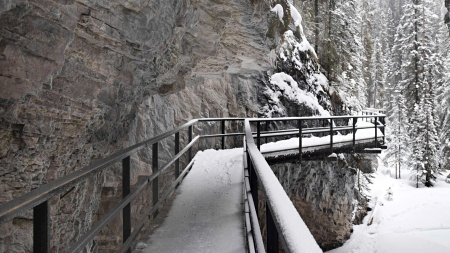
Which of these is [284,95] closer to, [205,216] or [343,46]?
[343,46]

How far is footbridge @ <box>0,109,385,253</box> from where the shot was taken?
1375 millimetres

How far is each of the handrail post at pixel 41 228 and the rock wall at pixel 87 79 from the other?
3.01 metres

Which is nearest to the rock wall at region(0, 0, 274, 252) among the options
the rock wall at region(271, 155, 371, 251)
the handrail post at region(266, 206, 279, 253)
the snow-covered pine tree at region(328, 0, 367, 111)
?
the handrail post at region(266, 206, 279, 253)

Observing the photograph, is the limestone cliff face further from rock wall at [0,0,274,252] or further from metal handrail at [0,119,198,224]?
metal handrail at [0,119,198,224]

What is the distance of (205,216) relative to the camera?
5125 millimetres

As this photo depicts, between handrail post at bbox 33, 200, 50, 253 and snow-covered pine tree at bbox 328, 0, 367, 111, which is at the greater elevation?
snow-covered pine tree at bbox 328, 0, 367, 111

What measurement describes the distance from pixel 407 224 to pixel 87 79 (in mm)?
19188

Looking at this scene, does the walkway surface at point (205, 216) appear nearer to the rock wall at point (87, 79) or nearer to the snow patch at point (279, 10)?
the rock wall at point (87, 79)

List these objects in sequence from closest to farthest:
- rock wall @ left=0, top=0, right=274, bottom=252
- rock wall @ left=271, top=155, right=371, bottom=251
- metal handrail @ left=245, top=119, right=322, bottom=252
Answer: metal handrail @ left=245, top=119, right=322, bottom=252 < rock wall @ left=0, top=0, right=274, bottom=252 < rock wall @ left=271, top=155, right=371, bottom=251

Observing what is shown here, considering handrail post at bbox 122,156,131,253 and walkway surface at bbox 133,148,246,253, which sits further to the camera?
walkway surface at bbox 133,148,246,253

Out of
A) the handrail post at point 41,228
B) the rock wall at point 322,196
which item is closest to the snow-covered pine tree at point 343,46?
the rock wall at point 322,196

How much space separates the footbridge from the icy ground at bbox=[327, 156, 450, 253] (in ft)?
18.8

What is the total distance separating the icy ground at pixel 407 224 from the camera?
14.7m

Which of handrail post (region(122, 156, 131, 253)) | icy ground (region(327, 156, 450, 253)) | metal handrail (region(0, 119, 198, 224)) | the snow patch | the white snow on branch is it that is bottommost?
icy ground (region(327, 156, 450, 253))
